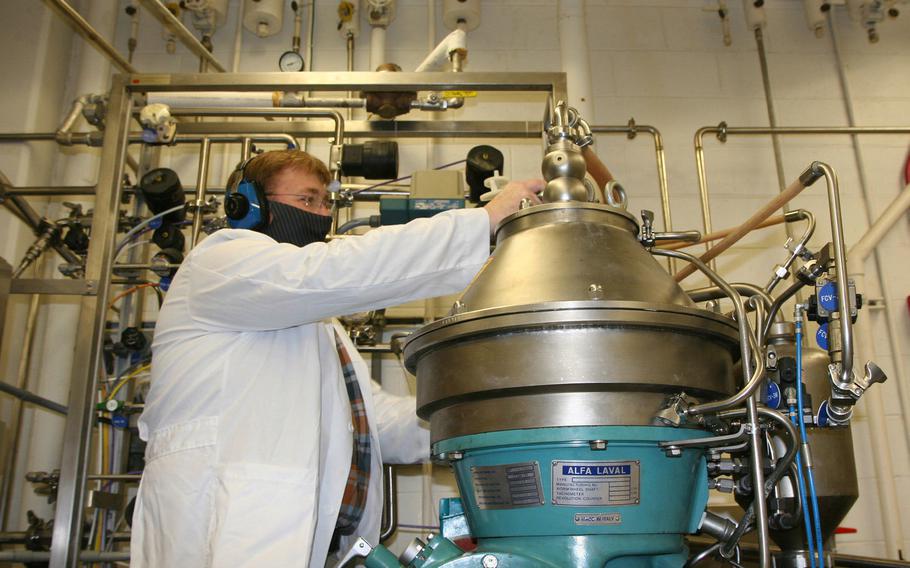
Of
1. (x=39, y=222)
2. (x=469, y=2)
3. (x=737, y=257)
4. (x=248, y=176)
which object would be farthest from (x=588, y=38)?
(x=39, y=222)

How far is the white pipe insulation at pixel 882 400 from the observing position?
7.23 ft

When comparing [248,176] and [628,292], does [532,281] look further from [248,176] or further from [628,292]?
[248,176]

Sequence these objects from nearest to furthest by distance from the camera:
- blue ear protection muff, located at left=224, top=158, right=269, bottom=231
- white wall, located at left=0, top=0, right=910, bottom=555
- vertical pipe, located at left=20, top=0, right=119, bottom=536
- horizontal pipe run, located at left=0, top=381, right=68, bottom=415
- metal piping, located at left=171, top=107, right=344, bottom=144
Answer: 1. blue ear protection muff, located at left=224, top=158, right=269, bottom=231
2. horizontal pipe run, located at left=0, top=381, right=68, bottom=415
3. metal piping, located at left=171, top=107, right=344, bottom=144
4. vertical pipe, located at left=20, top=0, right=119, bottom=536
5. white wall, located at left=0, top=0, right=910, bottom=555

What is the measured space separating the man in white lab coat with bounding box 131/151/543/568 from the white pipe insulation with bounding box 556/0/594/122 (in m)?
1.32

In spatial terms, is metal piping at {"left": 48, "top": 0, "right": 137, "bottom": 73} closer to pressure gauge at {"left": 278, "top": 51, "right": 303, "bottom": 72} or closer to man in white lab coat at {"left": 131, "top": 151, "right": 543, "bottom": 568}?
pressure gauge at {"left": 278, "top": 51, "right": 303, "bottom": 72}

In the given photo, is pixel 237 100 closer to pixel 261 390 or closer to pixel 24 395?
pixel 24 395

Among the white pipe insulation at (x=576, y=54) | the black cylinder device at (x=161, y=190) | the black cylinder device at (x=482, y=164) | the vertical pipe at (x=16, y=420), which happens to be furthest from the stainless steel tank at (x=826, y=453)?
the vertical pipe at (x=16, y=420)

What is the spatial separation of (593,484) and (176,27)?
6.52ft

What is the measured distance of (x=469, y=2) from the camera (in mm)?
2664

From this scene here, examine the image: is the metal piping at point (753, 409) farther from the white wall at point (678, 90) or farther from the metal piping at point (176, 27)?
the metal piping at point (176, 27)

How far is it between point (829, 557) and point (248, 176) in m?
1.24

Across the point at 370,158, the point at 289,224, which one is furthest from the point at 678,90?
the point at 289,224

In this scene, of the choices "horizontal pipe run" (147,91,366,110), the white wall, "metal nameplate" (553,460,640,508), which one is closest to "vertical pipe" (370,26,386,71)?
the white wall

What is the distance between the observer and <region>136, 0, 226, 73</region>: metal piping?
213 cm
